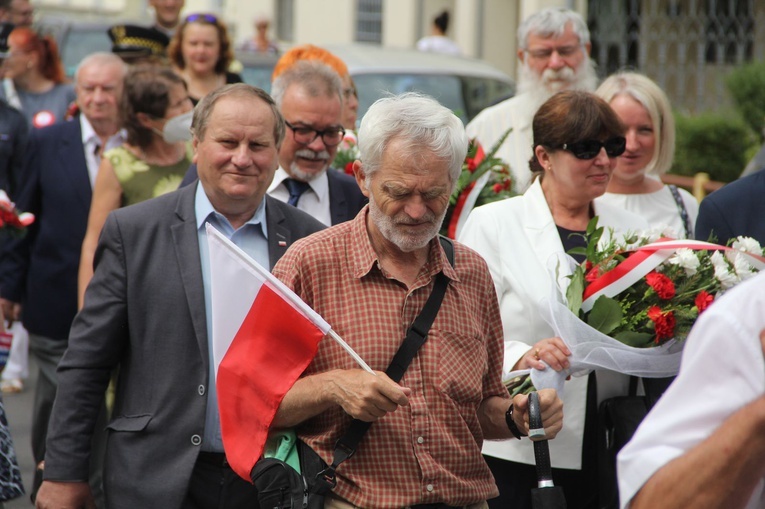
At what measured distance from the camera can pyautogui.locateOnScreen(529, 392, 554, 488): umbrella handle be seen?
3.39 meters

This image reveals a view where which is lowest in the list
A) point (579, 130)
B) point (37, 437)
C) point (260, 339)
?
point (37, 437)

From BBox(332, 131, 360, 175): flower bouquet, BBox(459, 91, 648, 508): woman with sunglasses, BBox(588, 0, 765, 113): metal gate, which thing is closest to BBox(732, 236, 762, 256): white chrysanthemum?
BBox(459, 91, 648, 508): woman with sunglasses

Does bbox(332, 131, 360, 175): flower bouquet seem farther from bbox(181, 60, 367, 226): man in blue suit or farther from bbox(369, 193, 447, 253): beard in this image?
bbox(369, 193, 447, 253): beard

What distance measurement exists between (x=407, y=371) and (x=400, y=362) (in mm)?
35

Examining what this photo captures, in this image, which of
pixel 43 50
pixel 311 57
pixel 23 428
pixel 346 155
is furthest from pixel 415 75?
pixel 346 155

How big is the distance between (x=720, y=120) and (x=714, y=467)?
11742 millimetres

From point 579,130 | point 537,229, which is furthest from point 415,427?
point 579,130

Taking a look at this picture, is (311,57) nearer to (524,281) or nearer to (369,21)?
(524,281)

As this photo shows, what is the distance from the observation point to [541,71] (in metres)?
6.76

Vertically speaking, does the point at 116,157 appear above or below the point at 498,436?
above

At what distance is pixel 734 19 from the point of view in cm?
1566

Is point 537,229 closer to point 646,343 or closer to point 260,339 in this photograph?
point 646,343

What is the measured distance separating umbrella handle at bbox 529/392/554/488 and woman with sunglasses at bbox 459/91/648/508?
645 millimetres

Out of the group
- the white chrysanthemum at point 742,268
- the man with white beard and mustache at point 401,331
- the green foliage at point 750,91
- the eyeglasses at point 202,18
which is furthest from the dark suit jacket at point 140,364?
the green foliage at point 750,91
